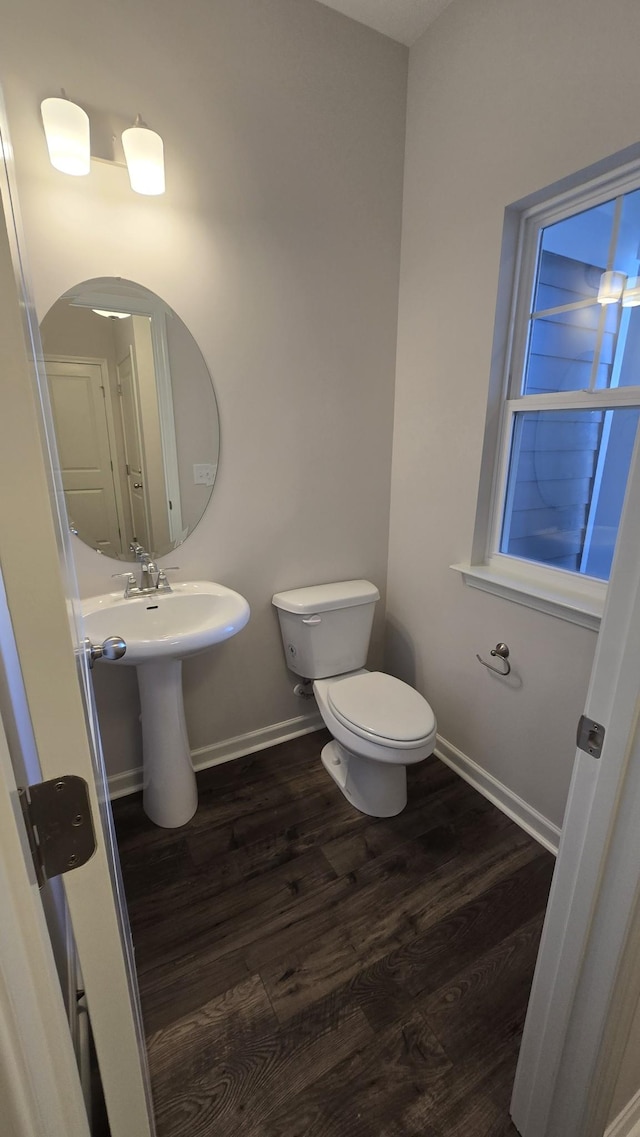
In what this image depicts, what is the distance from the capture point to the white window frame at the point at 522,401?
138cm

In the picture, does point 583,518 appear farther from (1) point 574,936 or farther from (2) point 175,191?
(2) point 175,191

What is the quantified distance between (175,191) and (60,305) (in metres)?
0.52

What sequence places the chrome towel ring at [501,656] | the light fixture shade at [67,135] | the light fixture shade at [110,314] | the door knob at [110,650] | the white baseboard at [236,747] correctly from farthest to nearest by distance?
the white baseboard at [236,747]
the chrome towel ring at [501,656]
the light fixture shade at [110,314]
the light fixture shade at [67,135]
the door knob at [110,650]

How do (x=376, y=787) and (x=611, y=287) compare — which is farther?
(x=376, y=787)

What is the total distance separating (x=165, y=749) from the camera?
5.53 ft

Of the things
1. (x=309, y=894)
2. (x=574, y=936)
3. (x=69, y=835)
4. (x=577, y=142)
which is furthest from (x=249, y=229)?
(x=309, y=894)

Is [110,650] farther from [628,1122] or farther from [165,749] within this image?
[628,1122]

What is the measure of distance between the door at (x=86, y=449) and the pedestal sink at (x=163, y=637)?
23cm

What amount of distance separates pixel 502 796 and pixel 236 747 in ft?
3.63

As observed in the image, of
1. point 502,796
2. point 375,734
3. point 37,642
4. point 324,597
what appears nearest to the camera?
point 37,642

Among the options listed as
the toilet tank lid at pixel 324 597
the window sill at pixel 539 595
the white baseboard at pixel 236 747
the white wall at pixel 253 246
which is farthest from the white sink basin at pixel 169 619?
the window sill at pixel 539 595

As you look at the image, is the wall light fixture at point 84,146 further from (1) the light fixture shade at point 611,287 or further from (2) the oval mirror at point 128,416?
(1) the light fixture shade at point 611,287

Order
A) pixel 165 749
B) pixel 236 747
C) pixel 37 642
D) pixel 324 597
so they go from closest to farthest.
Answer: pixel 37 642 < pixel 165 749 < pixel 324 597 < pixel 236 747

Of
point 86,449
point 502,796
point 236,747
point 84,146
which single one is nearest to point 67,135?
point 84,146
